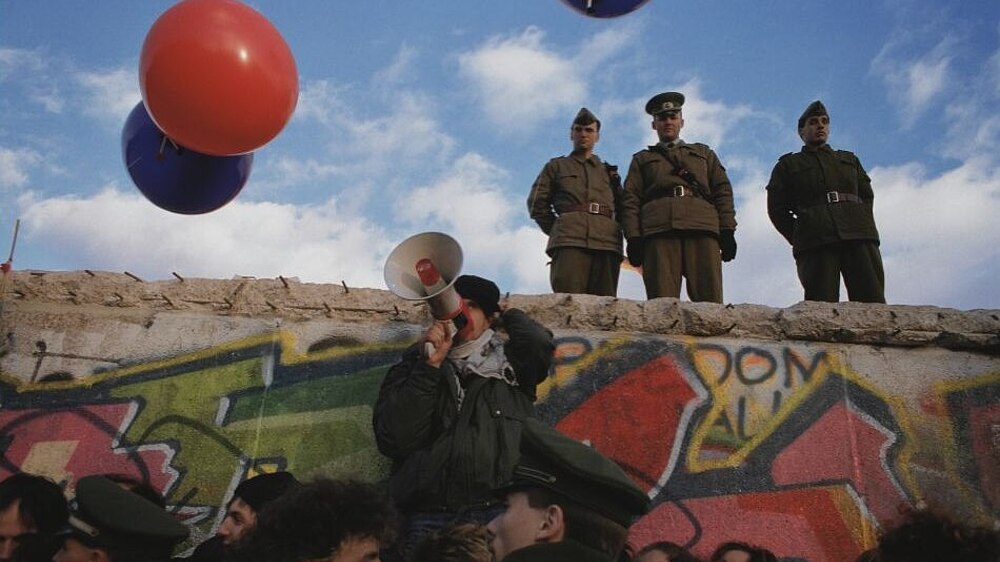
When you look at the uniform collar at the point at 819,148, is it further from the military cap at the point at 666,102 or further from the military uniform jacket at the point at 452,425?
the military uniform jacket at the point at 452,425

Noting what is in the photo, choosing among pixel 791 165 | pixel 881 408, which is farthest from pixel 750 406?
pixel 791 165

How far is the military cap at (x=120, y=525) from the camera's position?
107 inches

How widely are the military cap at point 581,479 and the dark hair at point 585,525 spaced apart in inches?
0.4

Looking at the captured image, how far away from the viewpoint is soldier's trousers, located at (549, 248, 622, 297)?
19.5 feet

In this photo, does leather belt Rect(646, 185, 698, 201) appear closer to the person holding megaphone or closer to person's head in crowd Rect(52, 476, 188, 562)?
the person holding megaphone

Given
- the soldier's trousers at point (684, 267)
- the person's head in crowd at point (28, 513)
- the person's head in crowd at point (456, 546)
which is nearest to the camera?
the person's head in crowd at point (456, 546)

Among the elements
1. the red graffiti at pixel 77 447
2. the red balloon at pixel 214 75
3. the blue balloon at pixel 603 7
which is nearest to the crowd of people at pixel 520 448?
the red graffiti at pixel 77 447

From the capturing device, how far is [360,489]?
7.73 feet

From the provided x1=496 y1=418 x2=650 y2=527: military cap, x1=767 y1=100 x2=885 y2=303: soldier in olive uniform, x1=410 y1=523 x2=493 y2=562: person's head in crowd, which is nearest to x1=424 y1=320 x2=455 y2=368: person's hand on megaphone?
x1=410 y1=523 x2=493 y2=562: person's head in crowd

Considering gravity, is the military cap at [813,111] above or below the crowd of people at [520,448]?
above

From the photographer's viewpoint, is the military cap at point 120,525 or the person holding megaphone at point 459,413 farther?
the person holding megaphone at point 459,413

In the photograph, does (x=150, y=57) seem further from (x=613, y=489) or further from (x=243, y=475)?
(x=613, y=489)

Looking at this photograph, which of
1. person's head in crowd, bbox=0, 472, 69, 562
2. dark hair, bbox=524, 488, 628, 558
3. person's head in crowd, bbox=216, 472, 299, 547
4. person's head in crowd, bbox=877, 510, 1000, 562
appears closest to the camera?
person's head in crowd, bbox=877, 510, 1000, 562

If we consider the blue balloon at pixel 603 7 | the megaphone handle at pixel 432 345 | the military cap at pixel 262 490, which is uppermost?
the blue balloon at pixel 603 7
